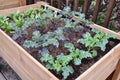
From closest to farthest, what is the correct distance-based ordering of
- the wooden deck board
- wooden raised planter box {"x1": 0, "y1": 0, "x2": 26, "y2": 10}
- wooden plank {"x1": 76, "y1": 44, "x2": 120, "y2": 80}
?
1. wooden plank {"x1": 76, "y1": 44, "x2": 120, "y2": 80}
2. the wooden deck board
3. wooden raised planter box {"x1": 0, "y1": 0, "x2": 26, "y2": 10}

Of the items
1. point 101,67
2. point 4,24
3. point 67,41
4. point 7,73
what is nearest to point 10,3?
point 4,24

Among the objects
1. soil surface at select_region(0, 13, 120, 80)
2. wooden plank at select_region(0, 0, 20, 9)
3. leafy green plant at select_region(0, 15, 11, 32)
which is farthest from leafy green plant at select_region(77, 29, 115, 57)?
wooden plank at select_region(0, 0, 20, 9)

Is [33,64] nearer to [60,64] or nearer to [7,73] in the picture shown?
[60,64]

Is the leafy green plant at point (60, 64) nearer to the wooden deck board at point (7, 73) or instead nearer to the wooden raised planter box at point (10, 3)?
the wooden deck board at point (7, 73)

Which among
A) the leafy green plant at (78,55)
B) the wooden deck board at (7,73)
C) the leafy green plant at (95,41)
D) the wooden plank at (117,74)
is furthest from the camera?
the wooden deck board at (7,73)

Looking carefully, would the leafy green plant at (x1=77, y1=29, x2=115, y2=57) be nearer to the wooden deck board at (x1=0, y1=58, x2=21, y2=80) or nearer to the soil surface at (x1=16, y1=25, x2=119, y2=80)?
the soil surface at (x1=16, y1=25, x2=119, y2=80)

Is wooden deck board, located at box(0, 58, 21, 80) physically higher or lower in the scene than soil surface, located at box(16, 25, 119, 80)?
lower

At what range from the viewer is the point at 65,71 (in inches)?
39.1

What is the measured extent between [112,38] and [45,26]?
1.87 feet

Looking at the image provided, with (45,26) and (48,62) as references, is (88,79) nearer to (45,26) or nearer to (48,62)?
(48,62)

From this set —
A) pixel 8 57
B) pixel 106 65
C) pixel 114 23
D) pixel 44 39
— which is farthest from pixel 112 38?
pixel 8 57

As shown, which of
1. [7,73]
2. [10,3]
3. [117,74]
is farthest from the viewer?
[10,3]

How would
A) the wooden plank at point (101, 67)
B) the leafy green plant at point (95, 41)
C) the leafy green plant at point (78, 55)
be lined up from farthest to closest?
the leafy green plant at point (95, 41), the leafy green plant at point (78, 55), the wooden plank at point (101, 67)

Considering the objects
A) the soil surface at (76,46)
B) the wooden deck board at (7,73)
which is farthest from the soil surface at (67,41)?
the wooden deck board at (7,73)
